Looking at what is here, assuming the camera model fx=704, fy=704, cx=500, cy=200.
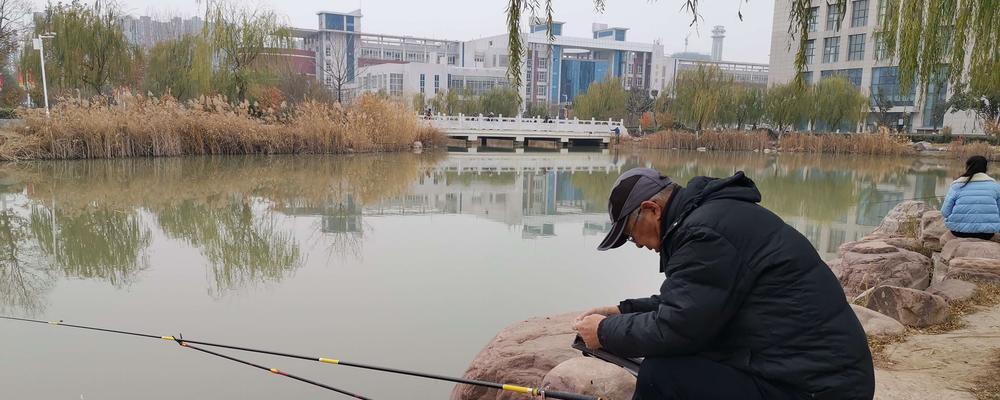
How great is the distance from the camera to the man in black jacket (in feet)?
4.70

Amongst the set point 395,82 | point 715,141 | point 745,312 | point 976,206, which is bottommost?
point 715,141

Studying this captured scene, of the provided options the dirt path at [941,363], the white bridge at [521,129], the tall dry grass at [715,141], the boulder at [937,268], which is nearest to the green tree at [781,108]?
the tall dry grass at [715,141]

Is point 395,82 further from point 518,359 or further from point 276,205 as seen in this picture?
point 518,359

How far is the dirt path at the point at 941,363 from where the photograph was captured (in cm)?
243

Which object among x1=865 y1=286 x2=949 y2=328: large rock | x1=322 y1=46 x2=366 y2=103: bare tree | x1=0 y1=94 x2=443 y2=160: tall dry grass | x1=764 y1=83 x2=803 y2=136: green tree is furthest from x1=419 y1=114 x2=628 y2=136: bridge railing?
x1=865 y1=286 x2=949 y2=328: large rock

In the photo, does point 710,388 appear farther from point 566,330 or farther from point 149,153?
point 149,153

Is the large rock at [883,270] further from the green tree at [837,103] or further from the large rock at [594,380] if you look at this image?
the green tree at [837,103]

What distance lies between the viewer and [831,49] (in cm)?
3872

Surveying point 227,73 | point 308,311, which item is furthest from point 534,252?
point 227,73

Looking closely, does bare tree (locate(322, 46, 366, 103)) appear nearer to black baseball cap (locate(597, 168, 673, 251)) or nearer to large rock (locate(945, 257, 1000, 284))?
large rock (locate(945, 257, 1000, 284))

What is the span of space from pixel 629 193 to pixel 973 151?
2367 cm

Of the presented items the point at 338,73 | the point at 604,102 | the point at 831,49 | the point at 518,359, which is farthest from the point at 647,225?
the point at 831,49

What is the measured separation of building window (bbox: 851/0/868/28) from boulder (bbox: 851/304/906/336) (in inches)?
1488

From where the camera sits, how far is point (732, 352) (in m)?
1.55
